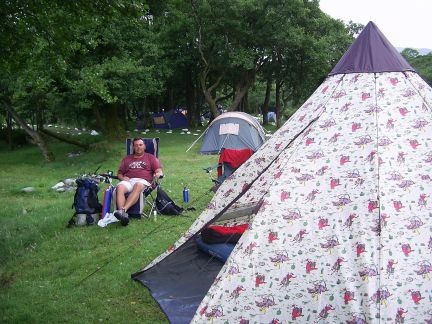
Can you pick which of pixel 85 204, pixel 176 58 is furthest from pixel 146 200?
pixel 176 58

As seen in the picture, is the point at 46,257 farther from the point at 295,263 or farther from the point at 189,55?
the point at 189,55

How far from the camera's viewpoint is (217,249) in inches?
193

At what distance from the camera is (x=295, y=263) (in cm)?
333

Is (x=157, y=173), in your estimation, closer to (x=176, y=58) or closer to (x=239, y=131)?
(x=239, y=131)

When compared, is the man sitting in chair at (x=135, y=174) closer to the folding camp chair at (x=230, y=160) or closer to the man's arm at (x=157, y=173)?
the man's arm at (x=157, y=173)

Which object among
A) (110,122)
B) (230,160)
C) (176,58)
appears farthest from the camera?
(176,58)

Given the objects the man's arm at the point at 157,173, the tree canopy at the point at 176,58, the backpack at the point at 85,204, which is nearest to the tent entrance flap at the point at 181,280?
the man's arm at the point at 157,173

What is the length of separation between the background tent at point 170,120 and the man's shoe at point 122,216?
21.5m

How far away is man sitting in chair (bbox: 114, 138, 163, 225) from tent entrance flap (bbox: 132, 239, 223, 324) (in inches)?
61.1

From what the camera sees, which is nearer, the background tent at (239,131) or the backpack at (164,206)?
the backpack at (164,206)

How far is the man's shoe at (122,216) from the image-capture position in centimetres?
625

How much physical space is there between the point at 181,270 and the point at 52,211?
368 centimetres

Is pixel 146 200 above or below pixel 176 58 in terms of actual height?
below

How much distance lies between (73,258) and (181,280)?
5.03 feet
